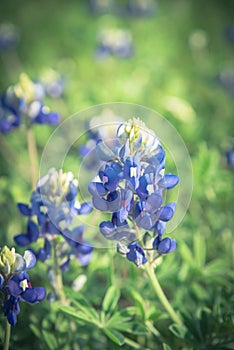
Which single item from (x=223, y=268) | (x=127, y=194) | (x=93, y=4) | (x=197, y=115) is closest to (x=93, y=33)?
(x=93, y=4)

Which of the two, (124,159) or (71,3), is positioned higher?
(71,3)

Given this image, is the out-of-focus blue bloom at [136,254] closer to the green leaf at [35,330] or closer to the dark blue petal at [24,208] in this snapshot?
the dark blue petal at [24,208]

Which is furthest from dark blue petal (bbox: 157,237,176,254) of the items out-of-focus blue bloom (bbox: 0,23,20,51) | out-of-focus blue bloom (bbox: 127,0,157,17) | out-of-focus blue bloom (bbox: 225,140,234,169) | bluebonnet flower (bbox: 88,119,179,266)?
out-of-focus blue bloom (bbox: 127,0,157,17)

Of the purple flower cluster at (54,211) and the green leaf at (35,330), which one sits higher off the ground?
the purple flower cluster at (54,211)

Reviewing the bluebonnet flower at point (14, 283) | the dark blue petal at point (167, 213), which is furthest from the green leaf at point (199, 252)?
the bluebonnet flower at point (14, 283)

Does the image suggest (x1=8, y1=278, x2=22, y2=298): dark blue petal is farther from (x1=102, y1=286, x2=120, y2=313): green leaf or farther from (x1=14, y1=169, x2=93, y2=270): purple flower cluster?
(x1=102, y1=286, x2=120, y2=313): green leaf

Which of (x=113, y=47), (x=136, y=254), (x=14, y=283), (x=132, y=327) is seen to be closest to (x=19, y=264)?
(x=14, y=283)

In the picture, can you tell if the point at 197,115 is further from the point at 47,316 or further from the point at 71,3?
the point at 71,3
